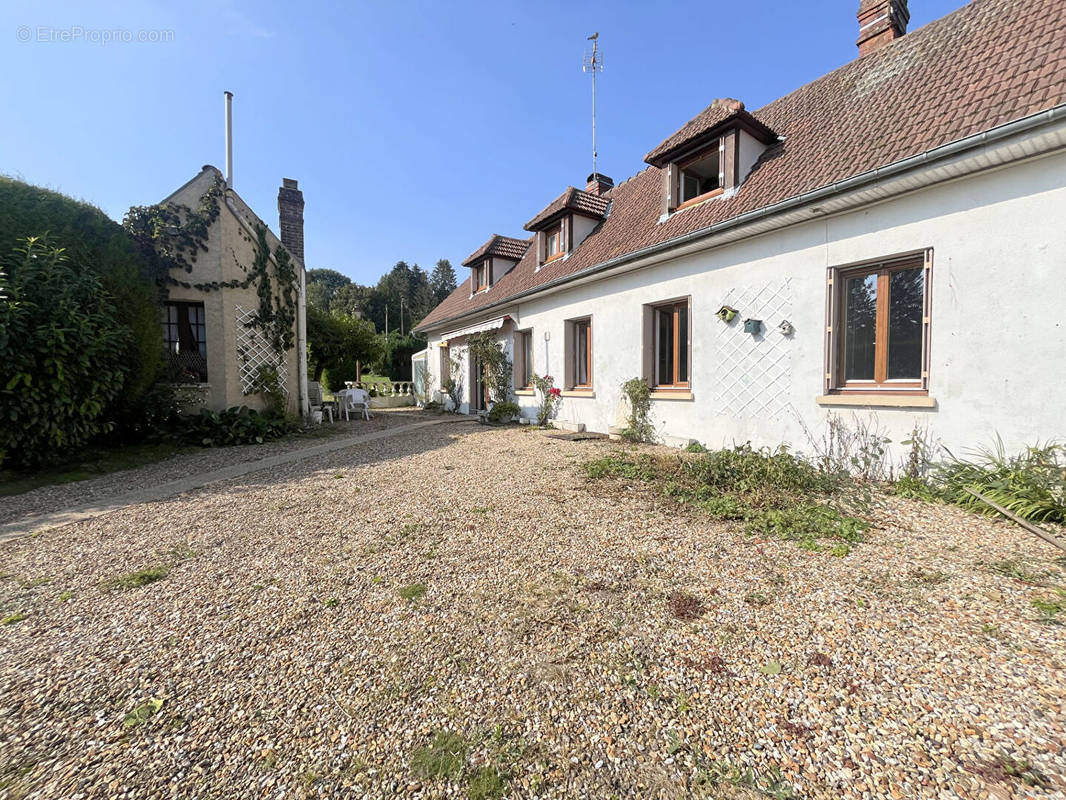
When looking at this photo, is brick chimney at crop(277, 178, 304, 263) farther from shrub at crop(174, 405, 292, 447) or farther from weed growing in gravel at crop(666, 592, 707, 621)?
weed growing in gravel at crop(666, 592, 707, 621)

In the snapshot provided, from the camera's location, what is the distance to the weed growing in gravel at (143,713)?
2.20m

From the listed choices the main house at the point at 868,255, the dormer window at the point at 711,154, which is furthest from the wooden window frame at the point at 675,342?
the dormer window at the point at 711,154

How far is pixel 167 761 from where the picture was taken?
1.97 meters

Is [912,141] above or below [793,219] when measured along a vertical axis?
above

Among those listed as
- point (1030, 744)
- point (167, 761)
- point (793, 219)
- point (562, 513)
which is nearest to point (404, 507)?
point (562, 513)

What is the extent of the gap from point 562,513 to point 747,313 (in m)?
4.79

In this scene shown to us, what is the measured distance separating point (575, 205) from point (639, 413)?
249 inches

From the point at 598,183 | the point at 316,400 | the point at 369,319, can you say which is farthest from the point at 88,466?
the point at 369,319

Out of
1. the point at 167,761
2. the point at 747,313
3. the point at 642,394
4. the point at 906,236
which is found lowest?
the point at 167,761

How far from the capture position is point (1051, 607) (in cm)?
292

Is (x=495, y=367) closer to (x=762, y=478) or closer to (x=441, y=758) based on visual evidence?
(x=762, y=478)

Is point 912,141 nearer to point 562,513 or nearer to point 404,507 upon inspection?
point 562,513

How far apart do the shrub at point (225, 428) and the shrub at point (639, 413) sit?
8.63m

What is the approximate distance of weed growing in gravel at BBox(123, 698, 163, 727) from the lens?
86.7 inches
